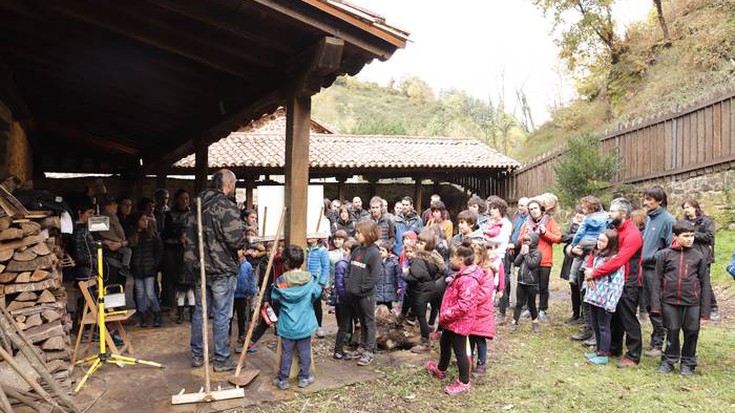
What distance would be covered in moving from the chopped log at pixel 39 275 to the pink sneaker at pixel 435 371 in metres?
3.29

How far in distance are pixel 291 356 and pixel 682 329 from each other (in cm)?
340

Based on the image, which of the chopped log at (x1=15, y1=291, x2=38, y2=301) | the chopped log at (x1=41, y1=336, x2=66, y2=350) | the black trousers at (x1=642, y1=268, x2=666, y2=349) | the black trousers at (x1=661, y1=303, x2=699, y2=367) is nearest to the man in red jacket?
the black trousers at (x1=661, y1=303, x2=699, y2=367)

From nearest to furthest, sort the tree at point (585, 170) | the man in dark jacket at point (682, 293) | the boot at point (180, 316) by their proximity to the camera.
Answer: the man in dark jacket at point (682, 293), the boot at point (180, 316), the tree at point (585, 170)

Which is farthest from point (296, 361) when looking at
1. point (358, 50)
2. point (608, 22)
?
point (608, 22)

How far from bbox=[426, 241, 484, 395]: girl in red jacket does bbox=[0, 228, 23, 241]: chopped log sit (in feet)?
11.2

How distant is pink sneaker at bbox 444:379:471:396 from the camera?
4.06 meters

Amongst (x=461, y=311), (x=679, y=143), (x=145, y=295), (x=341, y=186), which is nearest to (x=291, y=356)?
(x=461, y=311)

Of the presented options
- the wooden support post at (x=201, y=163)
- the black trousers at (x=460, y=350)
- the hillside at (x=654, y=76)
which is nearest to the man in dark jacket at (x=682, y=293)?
the black trousers at (x=460, y=350)

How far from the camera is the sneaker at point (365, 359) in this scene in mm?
4707

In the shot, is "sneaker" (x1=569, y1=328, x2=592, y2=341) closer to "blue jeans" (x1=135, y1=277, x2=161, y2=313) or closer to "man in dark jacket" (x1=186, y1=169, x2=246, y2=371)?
"man in dark jacket" (x1=186, y1=169, x2=246, y2=371)

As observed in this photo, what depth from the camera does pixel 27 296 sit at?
4008 millimetres

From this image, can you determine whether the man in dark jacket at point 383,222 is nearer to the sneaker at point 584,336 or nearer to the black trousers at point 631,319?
the sneaker at point 584,336

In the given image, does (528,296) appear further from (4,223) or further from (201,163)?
(201,163)

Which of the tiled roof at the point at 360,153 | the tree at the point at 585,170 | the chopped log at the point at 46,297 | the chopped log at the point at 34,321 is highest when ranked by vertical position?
the tiled roof at the point at 360,153
